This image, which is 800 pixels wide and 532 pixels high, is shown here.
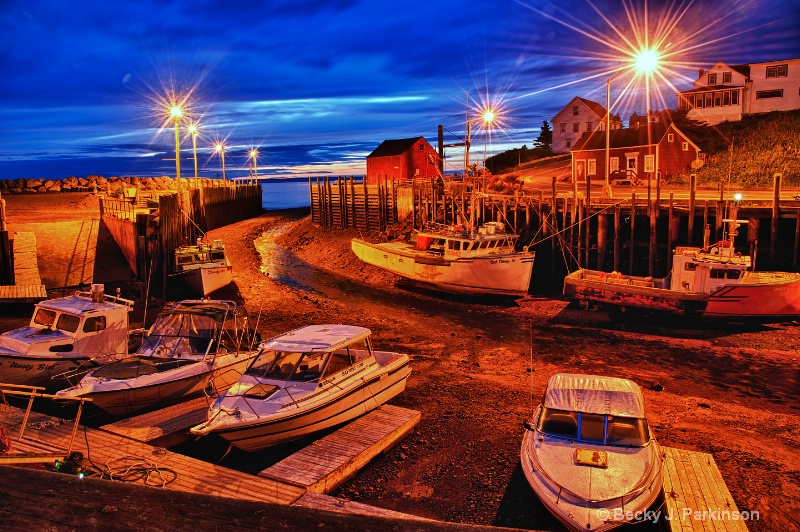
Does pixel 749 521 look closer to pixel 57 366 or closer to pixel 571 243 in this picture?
pixel 57 366

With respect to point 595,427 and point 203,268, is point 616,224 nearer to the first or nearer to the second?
point 203,268

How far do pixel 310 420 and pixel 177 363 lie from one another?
3692 mm

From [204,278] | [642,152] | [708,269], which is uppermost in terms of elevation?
[642,152]

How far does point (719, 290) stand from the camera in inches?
766

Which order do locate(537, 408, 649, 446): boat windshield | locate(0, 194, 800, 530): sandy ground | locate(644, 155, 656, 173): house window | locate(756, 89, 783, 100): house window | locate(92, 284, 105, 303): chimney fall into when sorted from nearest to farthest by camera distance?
locate(537, 408, 649, 446): boat windshield, locate(0, 194, 800, 530): sandy ground, locate(92, 284, 105, 303): chimney, locate(644, 155, 656, 173): house window, locate(756, 89, 783, 100): house window

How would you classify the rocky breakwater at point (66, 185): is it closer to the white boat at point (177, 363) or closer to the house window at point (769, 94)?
the white boat at point (177, 363)

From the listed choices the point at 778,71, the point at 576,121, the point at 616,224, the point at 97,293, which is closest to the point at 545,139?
the point at 576,121

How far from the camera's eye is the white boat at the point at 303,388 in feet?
31.9

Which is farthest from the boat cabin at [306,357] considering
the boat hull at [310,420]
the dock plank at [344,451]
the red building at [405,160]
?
the red building at [405,160]

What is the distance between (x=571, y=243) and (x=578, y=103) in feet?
127

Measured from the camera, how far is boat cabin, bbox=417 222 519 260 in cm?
2614

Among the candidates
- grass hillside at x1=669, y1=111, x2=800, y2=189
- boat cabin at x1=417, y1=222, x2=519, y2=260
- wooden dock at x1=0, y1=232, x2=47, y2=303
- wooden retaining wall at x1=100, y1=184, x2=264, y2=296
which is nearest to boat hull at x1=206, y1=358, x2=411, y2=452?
wooden dock at x1=0, y1=232, x2=47, y2=303

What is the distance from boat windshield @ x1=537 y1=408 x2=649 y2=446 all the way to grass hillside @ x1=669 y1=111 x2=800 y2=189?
30.2 metres

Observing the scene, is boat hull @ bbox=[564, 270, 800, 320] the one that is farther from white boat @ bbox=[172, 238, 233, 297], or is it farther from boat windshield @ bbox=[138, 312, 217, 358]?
white boat @ bbox=[172, 238, 233, 297]
